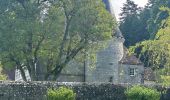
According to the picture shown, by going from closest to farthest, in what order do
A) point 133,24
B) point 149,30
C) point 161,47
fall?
point 161,47 → point 149,30 → point 133,24

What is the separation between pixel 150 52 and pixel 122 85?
3122 millimetres

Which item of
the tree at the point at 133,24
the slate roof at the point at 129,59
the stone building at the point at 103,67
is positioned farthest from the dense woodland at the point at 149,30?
the stone building at the point at 103,67

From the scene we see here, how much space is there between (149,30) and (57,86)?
1645 inches

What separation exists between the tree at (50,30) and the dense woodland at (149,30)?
3.96 meters

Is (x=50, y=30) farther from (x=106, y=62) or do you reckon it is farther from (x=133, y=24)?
(x=133, y=24)

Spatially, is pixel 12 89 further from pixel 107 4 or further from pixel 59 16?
pixel 107 4

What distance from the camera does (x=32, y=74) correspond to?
41.5 metres

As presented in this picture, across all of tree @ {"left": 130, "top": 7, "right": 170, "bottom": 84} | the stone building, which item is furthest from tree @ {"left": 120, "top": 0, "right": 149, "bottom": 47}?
tree @ {"left": 130, "top": 7, "right": 170, "bottom": 84}

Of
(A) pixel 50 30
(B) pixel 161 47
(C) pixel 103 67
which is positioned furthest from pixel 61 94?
(C) pixel 103 67

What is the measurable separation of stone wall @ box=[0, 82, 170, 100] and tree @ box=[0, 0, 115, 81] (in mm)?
13313

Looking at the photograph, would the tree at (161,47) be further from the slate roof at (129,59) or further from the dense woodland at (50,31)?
the slate roof at (129,59)

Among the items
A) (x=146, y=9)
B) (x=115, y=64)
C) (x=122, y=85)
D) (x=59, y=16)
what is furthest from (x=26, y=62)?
(x=146, y=9)

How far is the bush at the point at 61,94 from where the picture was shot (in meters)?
21.7

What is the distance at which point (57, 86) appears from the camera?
77.3 feet
